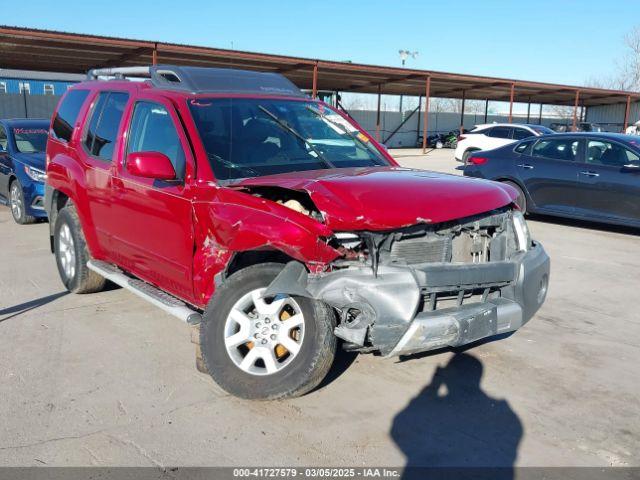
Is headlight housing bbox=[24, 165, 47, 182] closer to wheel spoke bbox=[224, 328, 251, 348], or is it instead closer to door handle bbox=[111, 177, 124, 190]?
door handle bbox=[111, 177, 124, 190]

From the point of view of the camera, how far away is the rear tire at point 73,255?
5844mm

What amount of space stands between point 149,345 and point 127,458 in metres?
1.64

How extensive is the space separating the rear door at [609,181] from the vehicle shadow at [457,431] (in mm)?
6274

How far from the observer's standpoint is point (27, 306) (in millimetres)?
5785

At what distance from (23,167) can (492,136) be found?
17145 mm

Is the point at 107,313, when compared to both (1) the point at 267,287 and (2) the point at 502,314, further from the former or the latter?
(2) the point at 502,314

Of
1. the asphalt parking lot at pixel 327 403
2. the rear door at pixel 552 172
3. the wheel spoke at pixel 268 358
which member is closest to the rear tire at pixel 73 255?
the asphalt parking lot at pixel 327 403

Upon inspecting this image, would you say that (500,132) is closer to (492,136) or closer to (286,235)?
(492,136)

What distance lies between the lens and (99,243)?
18.2 ft

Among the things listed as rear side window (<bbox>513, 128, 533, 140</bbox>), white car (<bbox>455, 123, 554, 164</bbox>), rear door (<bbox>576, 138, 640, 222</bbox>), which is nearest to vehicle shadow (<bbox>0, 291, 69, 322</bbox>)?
rear door (<bbox>576, 138, 640, 222</bbox>)

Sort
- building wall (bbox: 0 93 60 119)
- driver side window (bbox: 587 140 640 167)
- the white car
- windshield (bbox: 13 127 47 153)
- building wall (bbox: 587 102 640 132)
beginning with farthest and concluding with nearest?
building wall (bbox: 587 102 640 132) → building wall (bbox: 0 93 60 119) → the white car → windshield (bbox: 13 127 47 153) → driver side window (bbox: 587 140 640 167)

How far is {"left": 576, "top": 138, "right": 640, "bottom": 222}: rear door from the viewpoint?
30.3ft

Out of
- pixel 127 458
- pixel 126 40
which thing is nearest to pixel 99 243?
pixel 127 458

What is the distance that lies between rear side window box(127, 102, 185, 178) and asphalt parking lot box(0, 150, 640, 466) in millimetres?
1472
